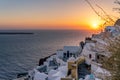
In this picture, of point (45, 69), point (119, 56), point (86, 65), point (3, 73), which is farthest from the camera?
point (3, 73)

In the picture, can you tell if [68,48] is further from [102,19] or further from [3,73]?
[102,19]

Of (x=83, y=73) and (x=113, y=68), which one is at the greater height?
(x=113, y=68)

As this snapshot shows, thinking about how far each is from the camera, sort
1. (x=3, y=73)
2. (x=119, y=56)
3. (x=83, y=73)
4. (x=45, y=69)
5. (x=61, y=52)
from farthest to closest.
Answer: (x=3, y=73), (x=61, y=52), (x=45, y=69), (x=83, y=73), (x=119, y=56)

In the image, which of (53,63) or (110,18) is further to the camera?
(53,63)

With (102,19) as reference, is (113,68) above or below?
below

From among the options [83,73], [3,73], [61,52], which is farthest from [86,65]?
[3,73]

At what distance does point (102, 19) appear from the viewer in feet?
12.9

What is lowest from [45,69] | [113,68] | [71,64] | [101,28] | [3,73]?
[3,73]

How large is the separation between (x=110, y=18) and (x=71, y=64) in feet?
49.2

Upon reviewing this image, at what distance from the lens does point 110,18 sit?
394 cm

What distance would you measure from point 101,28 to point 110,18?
1.08 ft

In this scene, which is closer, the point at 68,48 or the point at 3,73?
the point at 68,48

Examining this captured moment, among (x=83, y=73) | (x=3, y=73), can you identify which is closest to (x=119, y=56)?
(x=83, y=73)

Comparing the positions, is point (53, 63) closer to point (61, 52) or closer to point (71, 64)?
point (61, 52)
